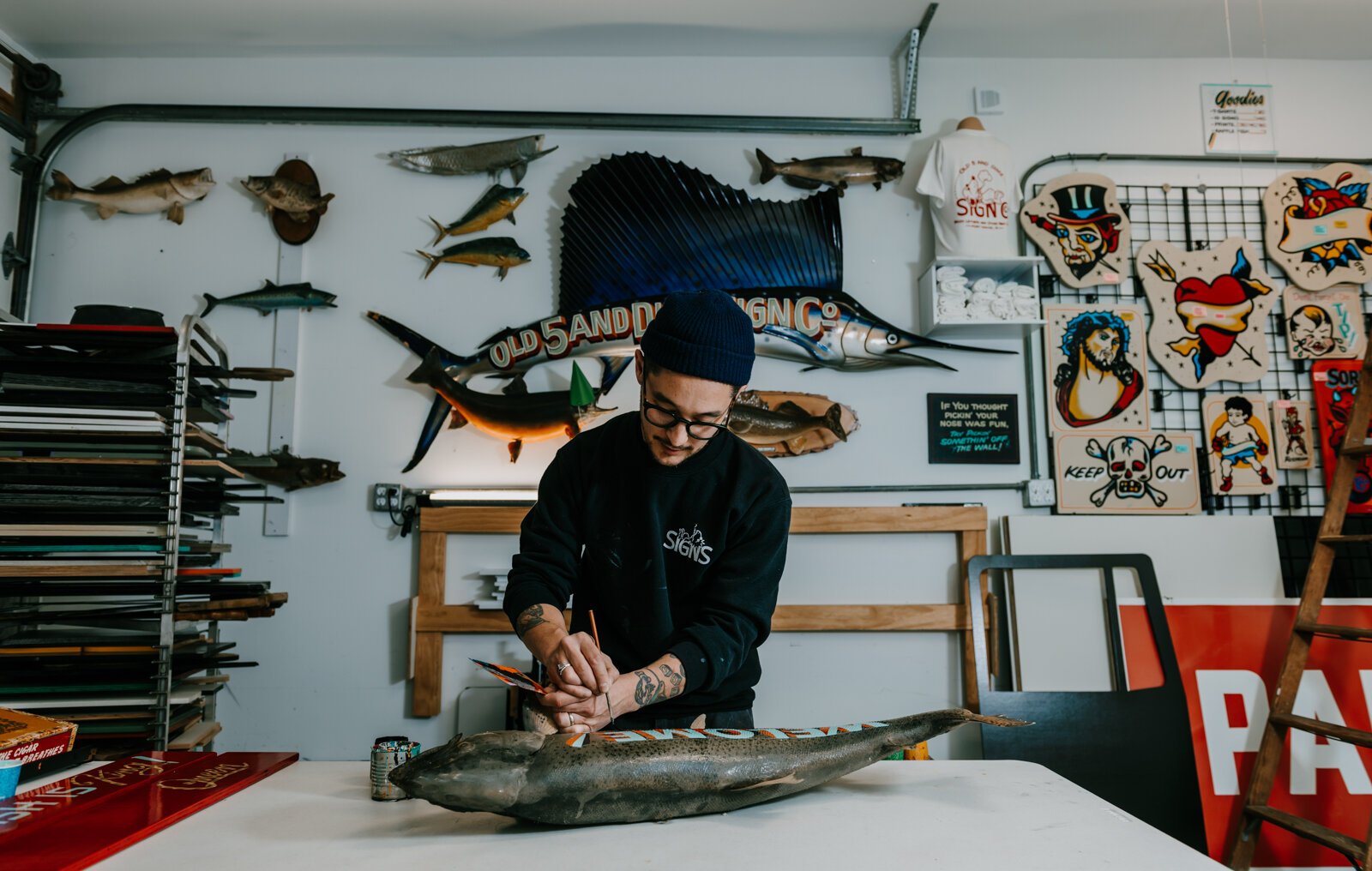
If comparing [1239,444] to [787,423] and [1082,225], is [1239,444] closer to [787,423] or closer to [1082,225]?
[1082,225]

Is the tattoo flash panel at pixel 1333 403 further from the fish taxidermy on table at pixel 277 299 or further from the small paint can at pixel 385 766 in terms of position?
the fish taxidermy on table at pixel 277 299

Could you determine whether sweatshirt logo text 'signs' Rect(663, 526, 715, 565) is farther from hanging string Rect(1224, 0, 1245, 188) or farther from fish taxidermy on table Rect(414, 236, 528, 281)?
hanging string Rect(1224, 0, 1245, 188)

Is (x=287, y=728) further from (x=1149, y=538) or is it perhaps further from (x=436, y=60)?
(x=1149, y=538)

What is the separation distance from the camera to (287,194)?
3174 mm

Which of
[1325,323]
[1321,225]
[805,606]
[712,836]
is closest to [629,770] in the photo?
[712,836]

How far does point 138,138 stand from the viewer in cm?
327

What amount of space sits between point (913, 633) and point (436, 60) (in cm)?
277

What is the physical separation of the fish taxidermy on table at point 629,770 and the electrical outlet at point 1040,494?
1889 millimetres

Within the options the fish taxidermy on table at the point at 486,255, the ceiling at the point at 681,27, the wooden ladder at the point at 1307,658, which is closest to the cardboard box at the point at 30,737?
the fish taxidermy on table at the point at 486,255

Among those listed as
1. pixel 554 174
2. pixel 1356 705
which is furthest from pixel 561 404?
pixel 1356 705

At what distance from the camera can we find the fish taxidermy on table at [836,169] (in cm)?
321

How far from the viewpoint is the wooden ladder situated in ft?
8.12

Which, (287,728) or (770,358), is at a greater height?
(770,358)

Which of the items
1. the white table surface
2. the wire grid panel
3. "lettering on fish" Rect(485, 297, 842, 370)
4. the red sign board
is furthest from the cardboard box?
the wire grid panel
